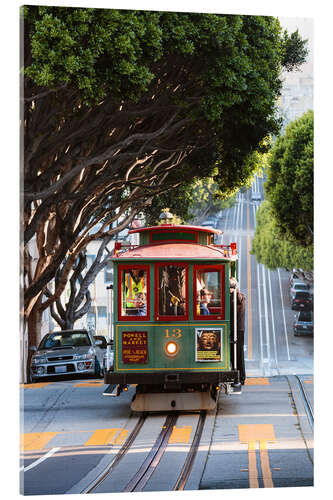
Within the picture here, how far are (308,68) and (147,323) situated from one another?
4.77 metres

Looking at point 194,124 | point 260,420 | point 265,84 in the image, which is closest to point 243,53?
point 265,84

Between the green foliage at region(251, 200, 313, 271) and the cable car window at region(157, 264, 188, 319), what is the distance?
1806 millimetres

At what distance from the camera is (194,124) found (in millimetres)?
17984

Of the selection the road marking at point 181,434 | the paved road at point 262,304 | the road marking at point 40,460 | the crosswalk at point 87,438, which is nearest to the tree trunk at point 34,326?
the paved road at point 262,304

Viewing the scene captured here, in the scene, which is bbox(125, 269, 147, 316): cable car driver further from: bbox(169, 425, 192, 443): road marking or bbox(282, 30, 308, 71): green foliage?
bbox(282, 30, 308, 71): green foliage

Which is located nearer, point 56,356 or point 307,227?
point 307,227

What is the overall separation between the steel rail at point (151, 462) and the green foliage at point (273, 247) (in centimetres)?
382

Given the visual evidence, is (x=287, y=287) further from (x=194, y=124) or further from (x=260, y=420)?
(x=260, y=420)

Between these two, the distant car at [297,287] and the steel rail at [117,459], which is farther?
the distant car at [297,287]

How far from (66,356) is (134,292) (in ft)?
19.9

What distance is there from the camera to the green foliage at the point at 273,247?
16.3 m

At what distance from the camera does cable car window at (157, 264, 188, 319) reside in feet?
46.8

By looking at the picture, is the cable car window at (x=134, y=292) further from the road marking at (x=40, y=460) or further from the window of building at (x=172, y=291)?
the road marking at (x=40, y=460)

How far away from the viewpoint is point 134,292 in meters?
14.4
